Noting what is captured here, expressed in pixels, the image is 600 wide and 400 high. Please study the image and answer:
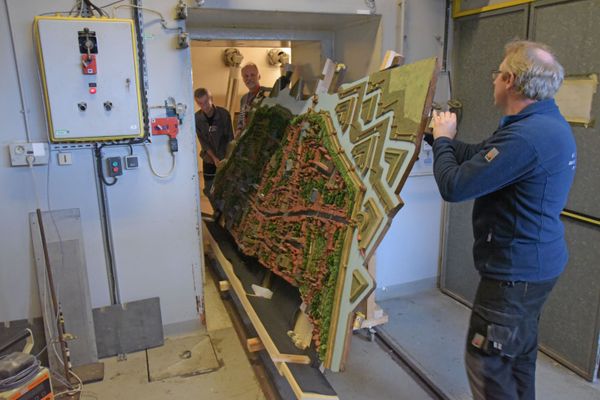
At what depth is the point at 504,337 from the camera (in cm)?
164

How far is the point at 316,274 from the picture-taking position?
7.14ft

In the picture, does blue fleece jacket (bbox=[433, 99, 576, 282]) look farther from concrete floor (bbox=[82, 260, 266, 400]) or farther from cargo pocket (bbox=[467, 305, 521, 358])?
concrete floor (bbox=[82, 260, 266, 400])

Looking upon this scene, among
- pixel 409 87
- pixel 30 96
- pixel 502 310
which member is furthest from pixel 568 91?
pixel 30 96

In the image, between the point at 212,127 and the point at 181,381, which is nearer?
the point at 181,381

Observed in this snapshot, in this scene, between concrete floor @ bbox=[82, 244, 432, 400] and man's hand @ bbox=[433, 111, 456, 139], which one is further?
concrete floor @ bbox=[82, 244, 432, 400]

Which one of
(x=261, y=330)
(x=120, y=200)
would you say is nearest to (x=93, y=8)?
(x=120, y=200)

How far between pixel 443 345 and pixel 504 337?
4.38 feet

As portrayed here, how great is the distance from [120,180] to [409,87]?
182 centimetres

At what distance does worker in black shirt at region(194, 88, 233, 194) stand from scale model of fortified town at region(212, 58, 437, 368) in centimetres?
127

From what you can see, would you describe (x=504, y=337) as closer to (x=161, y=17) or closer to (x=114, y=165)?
(x=114, y=165)

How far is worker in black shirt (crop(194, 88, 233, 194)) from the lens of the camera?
4.18 metres

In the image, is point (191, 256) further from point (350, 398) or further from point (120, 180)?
point (350, 398)

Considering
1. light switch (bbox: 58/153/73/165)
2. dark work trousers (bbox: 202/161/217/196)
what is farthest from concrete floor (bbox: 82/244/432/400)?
dark work trousers (bbox: 202/161/217/196)

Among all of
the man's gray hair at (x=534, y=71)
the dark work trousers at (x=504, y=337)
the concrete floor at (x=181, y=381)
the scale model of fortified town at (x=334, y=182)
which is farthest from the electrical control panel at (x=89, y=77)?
the dark work trousers at (x=504, y=337)
